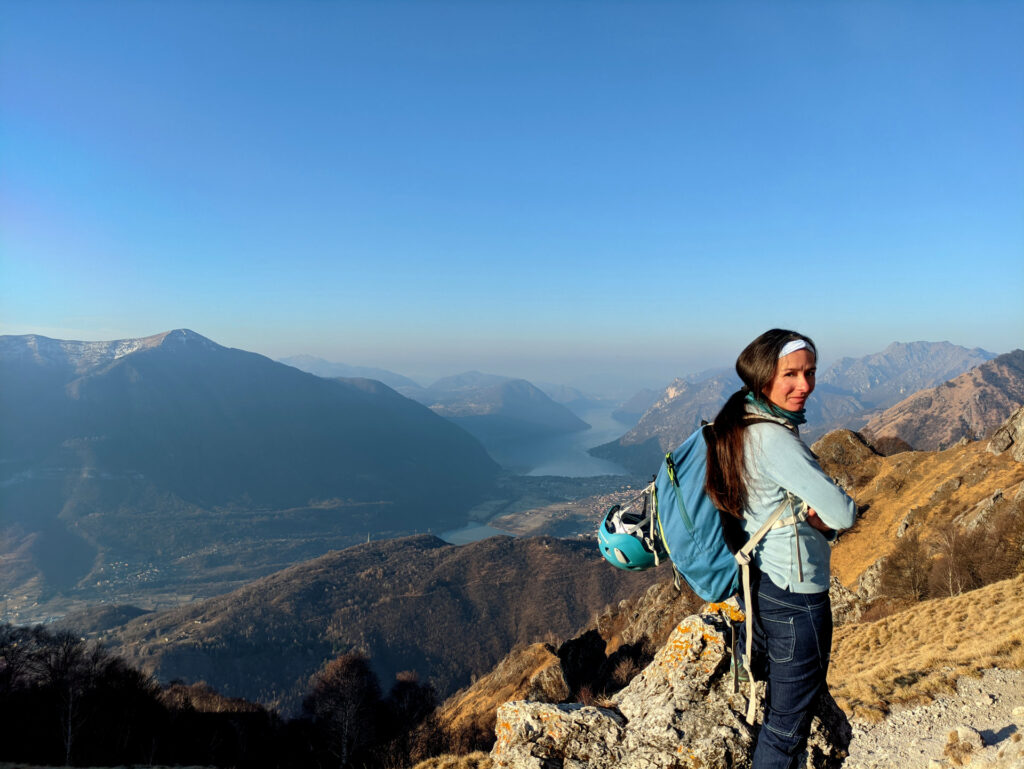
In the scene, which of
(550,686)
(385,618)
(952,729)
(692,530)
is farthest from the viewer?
(385,618)

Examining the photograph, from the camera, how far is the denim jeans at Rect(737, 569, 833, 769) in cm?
328

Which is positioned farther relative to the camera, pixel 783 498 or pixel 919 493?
pixel 919 493

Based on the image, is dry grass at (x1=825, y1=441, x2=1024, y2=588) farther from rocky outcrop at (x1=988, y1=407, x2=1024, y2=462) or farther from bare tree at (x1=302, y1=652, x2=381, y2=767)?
bare tree at (x1=302, y1=652, x2=381, y2=767)

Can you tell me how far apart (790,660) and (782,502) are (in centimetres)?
118

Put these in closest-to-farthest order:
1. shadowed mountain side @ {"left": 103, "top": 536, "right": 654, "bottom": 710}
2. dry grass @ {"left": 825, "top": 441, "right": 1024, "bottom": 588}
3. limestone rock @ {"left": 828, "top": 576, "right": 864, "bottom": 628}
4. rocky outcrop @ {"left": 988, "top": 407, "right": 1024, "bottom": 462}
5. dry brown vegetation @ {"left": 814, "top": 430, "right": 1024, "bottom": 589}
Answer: limestone rock @ {"left": 828, "top": 576, "right": 864, "bottom": 628}, dry brown vegetation @ {"left": 814, "top": 430, "right": 1024, "bottom": 589}, dry grass @ {"left": 825, "top": 441, "right": 1024, "bottom": 588}, rocky outcrop @ {"left": 988, "top": 407, "right": 1024, "bottom": 462}, shadowed mountain side @ {"left": 103, "top": 536, "right": 654, "bottom": 710}

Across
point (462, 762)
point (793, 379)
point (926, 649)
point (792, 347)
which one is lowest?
point (926, 649)

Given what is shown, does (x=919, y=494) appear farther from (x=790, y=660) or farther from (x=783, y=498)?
(x=783, y=498)

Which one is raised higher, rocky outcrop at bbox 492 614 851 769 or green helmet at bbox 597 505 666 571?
green helmet at bbox 597 505 666 571

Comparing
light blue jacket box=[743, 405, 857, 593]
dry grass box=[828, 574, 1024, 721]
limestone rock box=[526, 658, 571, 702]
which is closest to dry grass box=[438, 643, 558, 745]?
limestone rock box=[526, 658, 571, 702]

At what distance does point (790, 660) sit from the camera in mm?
3369

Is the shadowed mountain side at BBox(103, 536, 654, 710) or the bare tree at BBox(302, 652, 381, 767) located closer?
the bare tree at BBox(302, 652, 381, 767)

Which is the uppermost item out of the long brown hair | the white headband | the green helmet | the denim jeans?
the white headband

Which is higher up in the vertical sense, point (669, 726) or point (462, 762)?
point (669, 726)

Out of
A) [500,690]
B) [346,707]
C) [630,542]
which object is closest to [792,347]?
[630,542]
